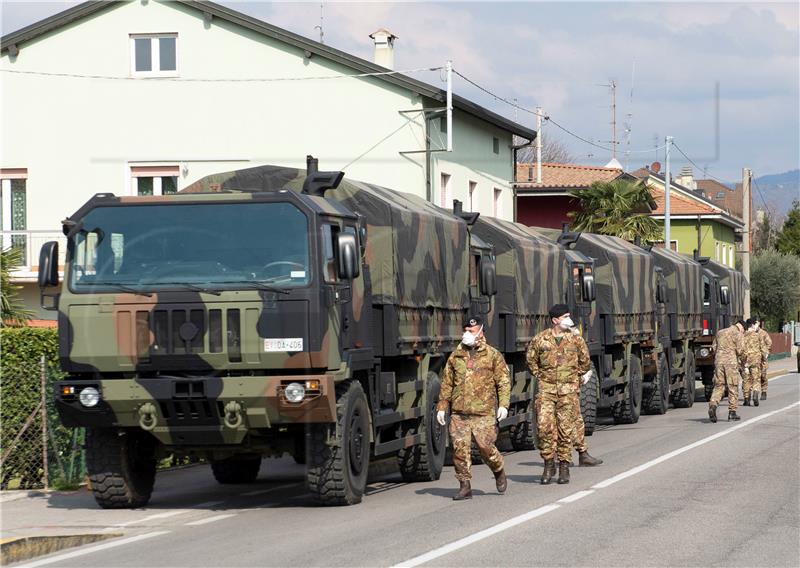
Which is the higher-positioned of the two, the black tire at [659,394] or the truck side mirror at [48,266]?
the truck side mirror at [48,266]

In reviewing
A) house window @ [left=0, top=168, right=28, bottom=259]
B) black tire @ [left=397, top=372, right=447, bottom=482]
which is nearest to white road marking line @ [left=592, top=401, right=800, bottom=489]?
black tire @ [left=397, top=372, right=447, bottom=482]

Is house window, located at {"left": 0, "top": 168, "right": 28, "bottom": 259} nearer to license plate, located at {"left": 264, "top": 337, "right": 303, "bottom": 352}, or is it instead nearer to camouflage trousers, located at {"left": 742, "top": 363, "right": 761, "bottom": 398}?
camouflage trousers, located at {"left": 742, "top": 363, "right": 761, "bottom": 398}

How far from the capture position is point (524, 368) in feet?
68.1

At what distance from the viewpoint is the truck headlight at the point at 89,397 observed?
12.6m

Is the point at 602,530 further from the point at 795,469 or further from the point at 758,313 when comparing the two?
the point at 758,313

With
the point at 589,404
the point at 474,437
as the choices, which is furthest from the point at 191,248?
the point at 589,404

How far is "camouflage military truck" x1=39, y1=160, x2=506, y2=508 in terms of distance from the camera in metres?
12.4

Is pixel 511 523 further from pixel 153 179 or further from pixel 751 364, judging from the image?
pixel 153 179

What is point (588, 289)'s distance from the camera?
23.8m

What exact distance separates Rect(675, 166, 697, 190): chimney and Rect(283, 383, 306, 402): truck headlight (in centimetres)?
8932

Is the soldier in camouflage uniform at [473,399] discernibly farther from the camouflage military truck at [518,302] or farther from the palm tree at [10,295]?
the palm tree at [10,295]

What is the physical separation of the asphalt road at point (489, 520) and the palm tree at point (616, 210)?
1211 inches

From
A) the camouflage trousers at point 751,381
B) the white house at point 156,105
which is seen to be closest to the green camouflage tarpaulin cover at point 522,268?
the camouflage trousers at point 751,381

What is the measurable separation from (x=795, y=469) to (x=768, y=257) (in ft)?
213
